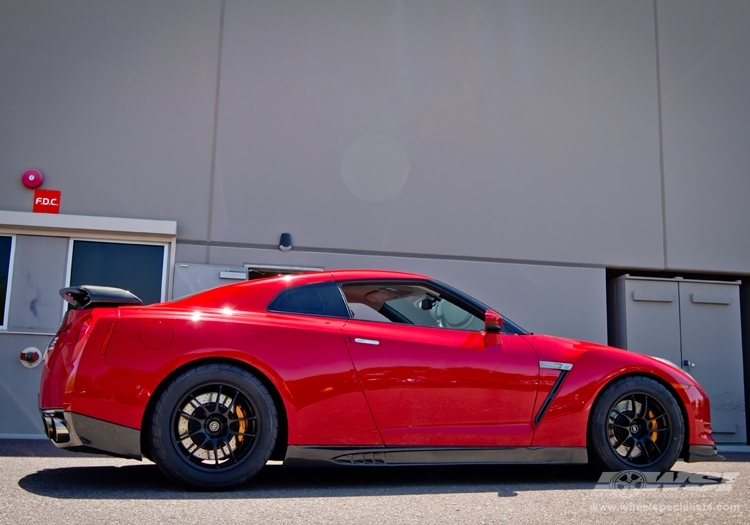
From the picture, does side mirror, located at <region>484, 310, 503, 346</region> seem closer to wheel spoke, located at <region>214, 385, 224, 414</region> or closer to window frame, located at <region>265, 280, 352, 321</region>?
window frame, located at <region>265, 280, 352, 321</region>

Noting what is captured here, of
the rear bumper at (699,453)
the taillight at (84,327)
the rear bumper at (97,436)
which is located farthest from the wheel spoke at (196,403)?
the rear bumper at (699,453)

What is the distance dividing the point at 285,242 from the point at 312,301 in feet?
13.7

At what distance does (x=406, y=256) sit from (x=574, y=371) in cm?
454

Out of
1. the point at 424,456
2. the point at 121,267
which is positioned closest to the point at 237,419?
the point at 424,456

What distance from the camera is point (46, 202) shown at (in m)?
8.41

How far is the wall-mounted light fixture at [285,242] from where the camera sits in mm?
8641

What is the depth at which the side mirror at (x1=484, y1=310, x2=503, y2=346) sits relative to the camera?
4535 millimetres

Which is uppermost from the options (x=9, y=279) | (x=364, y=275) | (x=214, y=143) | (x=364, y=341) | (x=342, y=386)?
(x=214, y=143)

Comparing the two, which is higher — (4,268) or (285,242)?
(285,242)

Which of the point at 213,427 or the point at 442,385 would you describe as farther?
the point at 442,385

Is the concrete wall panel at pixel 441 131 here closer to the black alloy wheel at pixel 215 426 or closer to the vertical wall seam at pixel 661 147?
the vertical wall seam at pixel 661 147

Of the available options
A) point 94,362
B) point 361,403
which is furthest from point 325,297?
point 94,362

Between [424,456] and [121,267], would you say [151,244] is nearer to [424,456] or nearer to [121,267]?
[121,267]

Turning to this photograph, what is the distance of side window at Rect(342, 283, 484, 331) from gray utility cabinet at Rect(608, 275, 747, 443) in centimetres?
525
